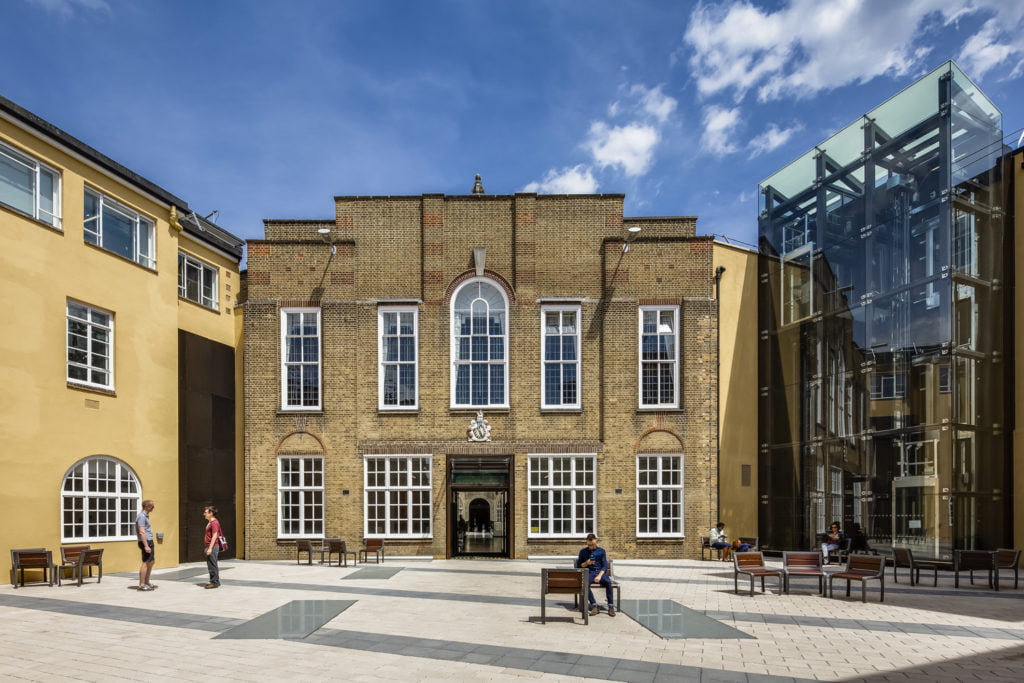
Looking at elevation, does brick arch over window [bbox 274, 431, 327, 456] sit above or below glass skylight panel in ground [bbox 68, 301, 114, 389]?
below

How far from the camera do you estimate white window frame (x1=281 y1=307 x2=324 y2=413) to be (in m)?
23.1

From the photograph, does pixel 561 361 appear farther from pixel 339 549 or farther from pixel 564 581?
pixel 564 581

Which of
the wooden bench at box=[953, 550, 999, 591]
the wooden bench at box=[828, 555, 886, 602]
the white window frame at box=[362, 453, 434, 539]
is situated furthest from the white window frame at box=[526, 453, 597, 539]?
the wooden bench at box=[953, 550, 999, 591]

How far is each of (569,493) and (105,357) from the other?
42.4 feet

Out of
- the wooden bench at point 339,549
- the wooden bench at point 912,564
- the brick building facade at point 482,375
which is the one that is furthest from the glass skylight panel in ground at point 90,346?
the wooden bench at point 912,564

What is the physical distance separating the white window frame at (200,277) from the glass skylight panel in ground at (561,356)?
999cm

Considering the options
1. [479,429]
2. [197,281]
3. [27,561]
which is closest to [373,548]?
[479,429]

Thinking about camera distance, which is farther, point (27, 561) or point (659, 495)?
point (659, 495)

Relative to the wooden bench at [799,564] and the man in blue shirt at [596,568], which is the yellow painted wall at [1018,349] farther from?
the man in blue shirt at [596,568]

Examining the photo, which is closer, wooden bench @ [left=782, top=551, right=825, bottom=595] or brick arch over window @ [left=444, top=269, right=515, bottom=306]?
wooden bench @ [left=782, top=551, right=825, bottom=595]

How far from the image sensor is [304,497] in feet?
74.8

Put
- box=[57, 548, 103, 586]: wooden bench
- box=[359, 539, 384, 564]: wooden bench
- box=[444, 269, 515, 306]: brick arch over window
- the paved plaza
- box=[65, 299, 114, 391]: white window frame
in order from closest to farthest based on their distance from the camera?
the paved plaza < box=[57, 548, 103, 586]: wooden bench < box=[65, 299, 114, 391]: white window frame < box=[359, 539, 384, 564]: wooden bench < box=[444, 269, 515, 306]: brick arch over window

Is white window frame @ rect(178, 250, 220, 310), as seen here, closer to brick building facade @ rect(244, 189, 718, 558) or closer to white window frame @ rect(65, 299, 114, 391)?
brick building facade @ rect(244, 189, 718, 558)

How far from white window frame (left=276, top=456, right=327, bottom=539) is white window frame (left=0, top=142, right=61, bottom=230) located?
9114 mm
